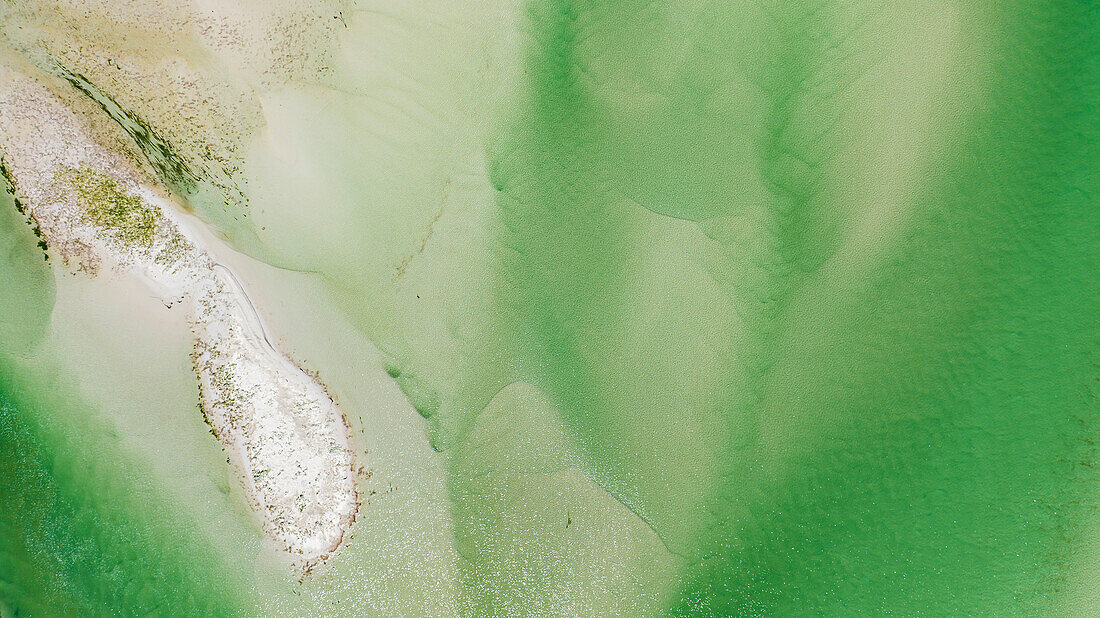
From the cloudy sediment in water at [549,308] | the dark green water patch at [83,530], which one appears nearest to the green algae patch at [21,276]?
the cloudy sediment in water at [549,308]

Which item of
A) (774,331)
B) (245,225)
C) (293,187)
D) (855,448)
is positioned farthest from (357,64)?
(855,448)

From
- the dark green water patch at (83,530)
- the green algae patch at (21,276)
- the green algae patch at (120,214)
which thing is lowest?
the dark green water patch at (83,530)

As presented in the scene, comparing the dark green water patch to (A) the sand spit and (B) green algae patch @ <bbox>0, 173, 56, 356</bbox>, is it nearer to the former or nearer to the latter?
(B) green algae patch @ <bbox>0, 173, 56, 356</bbox>

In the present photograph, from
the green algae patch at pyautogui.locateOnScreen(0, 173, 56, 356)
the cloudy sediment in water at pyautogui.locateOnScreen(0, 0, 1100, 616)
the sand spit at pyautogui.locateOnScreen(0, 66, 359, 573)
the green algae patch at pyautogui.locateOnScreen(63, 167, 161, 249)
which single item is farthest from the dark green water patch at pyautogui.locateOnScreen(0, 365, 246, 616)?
the green algae patch at pyautogui.locateOnScreen(63, 167, 161, 249)

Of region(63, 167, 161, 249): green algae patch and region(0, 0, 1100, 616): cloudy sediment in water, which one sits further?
region(63, 167, 161, 249): green algae patch

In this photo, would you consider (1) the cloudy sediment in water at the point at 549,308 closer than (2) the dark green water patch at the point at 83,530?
Yes

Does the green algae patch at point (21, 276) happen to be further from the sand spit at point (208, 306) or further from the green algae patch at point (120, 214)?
the green algae patch at point (120, 214)

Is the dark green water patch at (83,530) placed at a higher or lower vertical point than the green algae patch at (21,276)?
lower

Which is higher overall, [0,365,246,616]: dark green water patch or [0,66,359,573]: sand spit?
[0,66,359,573]: sand spit

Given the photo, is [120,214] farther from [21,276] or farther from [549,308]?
[549,308]
